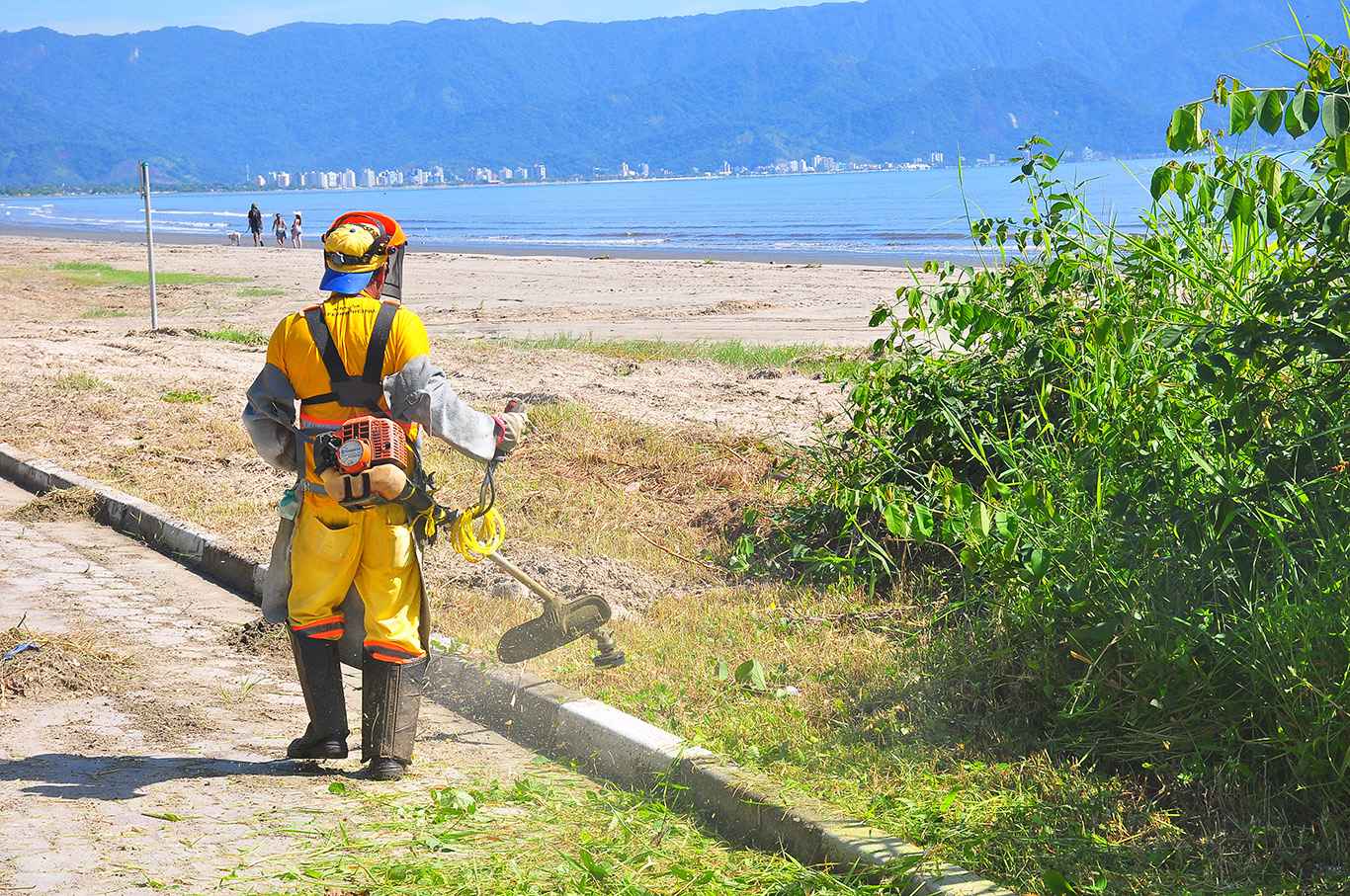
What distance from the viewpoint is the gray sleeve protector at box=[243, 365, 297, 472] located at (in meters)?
4.95

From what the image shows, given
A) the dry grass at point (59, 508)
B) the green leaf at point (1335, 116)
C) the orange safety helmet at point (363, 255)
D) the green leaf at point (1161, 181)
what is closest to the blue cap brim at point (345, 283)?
the orange safety helmet at point (363, 255)

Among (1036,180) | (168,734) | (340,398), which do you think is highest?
(1036,180)

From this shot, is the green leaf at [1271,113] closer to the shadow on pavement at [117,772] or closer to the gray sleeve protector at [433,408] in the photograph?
the gray sleeve protector at [433,408]

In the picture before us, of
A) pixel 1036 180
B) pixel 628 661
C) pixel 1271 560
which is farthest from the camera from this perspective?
pixel 1036 180

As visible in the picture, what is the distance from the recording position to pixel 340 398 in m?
4.86

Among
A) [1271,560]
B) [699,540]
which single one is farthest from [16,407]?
[1271,560]

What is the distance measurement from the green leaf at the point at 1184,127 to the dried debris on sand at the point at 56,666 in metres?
4.63

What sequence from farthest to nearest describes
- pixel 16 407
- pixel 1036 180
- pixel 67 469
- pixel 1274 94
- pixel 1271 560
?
pixel 16 407
pixel 67 469
pixel 1036 180
pixel 1271 560
pixel 1274 94

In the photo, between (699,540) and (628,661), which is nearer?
(628,661)

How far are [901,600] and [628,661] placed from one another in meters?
1.31

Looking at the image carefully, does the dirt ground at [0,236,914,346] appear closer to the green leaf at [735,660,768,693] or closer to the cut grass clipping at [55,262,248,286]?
the cut grass clipping at [55,262,248,286]

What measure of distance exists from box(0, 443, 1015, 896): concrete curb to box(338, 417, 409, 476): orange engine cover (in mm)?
1207

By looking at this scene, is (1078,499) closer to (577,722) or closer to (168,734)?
(577,722)

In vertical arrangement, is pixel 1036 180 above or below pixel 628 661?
above
